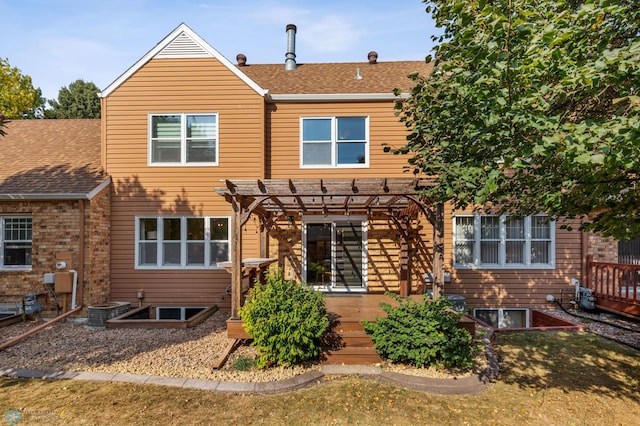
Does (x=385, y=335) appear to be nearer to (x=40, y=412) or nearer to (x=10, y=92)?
(x=40, y=412)

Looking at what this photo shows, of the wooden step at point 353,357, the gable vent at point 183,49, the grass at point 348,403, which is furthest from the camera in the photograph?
the gable vent at point 183,49

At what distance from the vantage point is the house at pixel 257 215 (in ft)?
29.1

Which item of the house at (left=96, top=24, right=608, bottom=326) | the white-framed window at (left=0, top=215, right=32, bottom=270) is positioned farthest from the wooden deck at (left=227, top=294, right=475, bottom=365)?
the white-framed window at (left=0, top=215, right=32, bottom=270)

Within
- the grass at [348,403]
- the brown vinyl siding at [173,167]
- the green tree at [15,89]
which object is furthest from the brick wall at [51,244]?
the green tree at [15,89]

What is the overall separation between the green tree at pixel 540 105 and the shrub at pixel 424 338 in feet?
6.73

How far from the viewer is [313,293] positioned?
18.5 feet

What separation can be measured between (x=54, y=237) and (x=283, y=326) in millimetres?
7065

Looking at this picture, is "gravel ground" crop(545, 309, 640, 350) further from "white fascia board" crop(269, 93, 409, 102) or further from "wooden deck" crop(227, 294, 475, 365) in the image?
"white fascia board" crop(269, 93, 409, 102)

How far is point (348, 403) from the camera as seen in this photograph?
13.7 feet

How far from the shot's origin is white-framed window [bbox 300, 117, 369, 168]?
916 cm

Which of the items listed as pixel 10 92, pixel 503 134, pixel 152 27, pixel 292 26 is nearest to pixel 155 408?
pixel 503 134

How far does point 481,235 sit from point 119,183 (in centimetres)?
1040

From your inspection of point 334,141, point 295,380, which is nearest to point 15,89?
point 334,141

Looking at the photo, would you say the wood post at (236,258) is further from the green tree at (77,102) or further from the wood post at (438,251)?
the green tree at (77,102)
